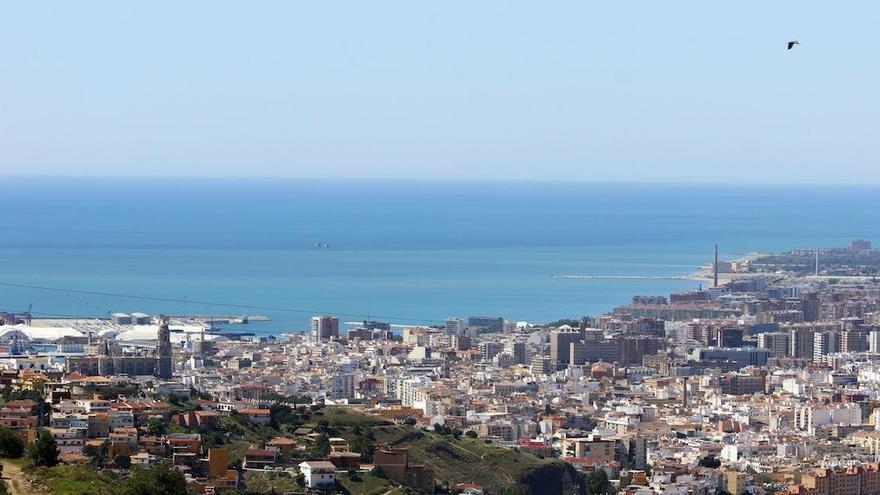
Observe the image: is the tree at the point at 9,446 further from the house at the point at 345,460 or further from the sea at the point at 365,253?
the sea at the point at 365,253

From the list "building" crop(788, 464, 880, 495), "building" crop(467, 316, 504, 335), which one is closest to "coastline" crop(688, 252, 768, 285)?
"building" crop(467, 316, 504, 335)

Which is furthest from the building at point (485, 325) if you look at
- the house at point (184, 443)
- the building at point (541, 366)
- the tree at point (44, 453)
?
the tree at point (44, 453)

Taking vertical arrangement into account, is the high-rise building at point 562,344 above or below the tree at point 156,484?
below

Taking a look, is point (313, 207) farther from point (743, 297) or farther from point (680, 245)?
point (743, 297)

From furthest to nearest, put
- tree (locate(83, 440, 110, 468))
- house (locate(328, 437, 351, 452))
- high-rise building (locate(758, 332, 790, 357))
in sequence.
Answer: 1. high-rise building (locate(758, 332, 790, 357))
2. house (locate(328, 437, 351, 452))
3. tree (locate(83, 440, 110, 468))

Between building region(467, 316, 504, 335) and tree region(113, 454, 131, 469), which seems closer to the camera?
tree region(113, 454, 131, 469)

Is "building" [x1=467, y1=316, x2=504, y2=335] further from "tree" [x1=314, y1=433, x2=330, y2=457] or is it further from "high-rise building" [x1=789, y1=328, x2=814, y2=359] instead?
"tree" [x1=314, y1=433, x2=330, y2=457]
